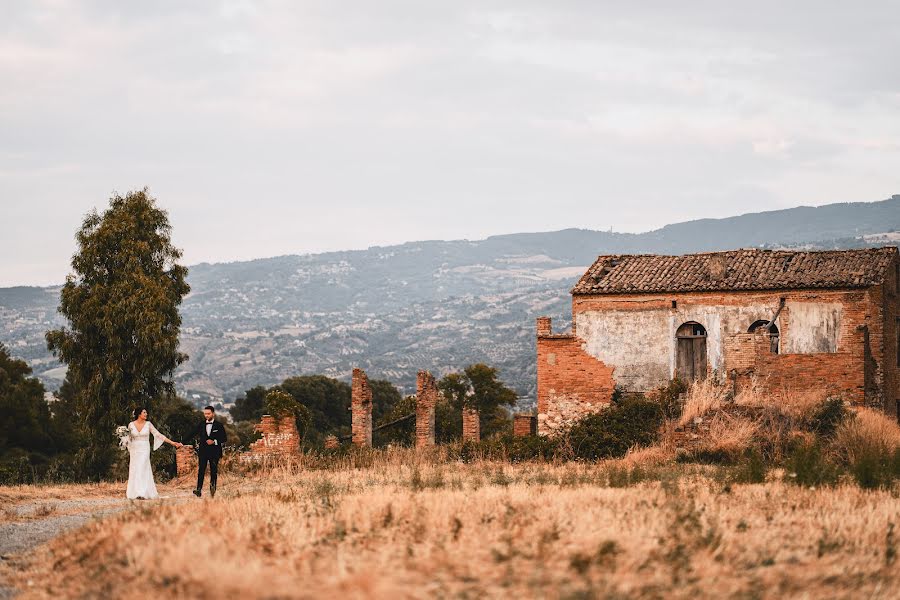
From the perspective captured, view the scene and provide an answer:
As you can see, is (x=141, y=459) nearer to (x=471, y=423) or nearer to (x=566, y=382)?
(x=566, y=382)

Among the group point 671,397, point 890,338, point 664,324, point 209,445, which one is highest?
point 664,324

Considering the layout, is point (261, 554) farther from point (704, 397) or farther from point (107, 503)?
point (704, 397)

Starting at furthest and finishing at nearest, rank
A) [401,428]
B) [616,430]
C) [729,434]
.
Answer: [401,428] → [616,430] → [729,434]

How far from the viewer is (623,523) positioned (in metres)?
12.2

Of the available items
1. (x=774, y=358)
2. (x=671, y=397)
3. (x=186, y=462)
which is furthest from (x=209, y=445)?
(x=774, y=358)

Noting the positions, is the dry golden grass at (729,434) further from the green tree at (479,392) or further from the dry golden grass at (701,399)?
the green tree at (479,392)

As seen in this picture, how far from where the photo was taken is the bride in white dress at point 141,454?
19031 millimetres

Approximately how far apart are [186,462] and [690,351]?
1536cm

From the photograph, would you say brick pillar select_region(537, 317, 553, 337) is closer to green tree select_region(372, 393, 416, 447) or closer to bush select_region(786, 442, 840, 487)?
green tree select_region(372, 393, 416, 447)

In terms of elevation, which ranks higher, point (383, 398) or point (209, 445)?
point (209, 445)

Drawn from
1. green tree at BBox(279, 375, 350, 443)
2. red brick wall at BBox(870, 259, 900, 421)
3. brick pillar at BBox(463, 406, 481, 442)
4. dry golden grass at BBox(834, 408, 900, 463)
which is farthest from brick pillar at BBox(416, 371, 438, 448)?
green tree at BBox(279, 375, 350, 443)

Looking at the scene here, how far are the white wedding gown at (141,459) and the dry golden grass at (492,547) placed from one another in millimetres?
4047

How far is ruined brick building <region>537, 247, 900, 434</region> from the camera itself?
3059cm

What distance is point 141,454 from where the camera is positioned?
19.1 metres
